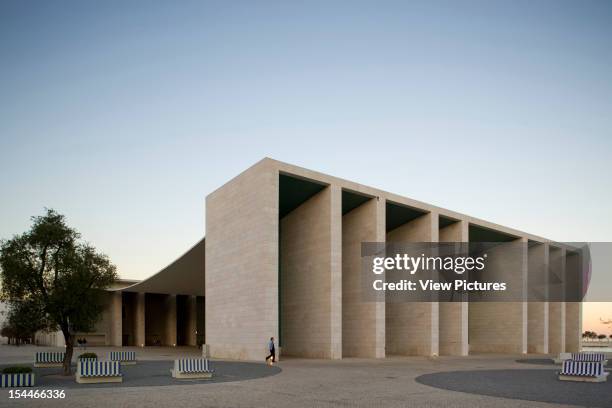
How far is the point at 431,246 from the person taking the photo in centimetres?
3978

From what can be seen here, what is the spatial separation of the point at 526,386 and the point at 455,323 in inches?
912

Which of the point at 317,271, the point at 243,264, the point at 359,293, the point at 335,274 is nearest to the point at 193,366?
the point at 243,264

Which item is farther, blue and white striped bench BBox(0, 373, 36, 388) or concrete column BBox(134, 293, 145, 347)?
concrete column BBox(134, 293, 145, 347)

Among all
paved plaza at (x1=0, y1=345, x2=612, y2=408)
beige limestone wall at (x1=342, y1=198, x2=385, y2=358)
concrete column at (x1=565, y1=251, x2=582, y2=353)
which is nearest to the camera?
paved plaza at (x1=0, y1=345, x2=612, y2=408)

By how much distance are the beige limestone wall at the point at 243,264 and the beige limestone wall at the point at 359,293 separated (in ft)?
23.2

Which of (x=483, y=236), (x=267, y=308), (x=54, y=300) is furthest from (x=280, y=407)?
(x=483, y=236)

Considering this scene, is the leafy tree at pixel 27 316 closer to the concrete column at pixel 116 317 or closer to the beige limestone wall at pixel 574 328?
the concrete column at pixel 116 317

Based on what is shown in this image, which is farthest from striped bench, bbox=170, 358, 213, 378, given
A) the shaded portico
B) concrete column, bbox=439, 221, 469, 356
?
the shaded portico

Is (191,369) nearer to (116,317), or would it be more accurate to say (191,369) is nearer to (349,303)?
(349,303)

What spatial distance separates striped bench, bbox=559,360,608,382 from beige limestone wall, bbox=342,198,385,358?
1450 cm

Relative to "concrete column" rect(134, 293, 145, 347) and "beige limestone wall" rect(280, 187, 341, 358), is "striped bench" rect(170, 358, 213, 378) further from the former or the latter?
"concrete column" rect(134, 293, 145, 347)

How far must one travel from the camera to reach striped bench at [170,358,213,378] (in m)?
20.3

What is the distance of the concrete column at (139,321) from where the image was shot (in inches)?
2687

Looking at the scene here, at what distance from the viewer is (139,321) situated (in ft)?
227
